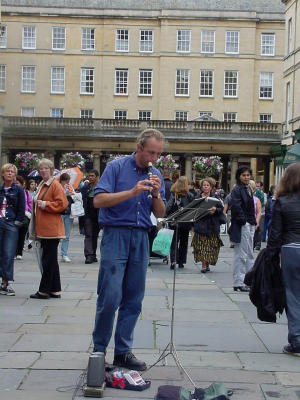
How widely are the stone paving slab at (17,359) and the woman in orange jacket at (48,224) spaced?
3.30 metres

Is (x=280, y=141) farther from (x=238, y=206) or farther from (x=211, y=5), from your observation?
(x=238, y=206)

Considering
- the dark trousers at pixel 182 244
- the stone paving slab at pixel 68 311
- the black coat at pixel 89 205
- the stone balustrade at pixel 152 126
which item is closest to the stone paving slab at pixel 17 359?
the stone paving slab at pixel 68 311

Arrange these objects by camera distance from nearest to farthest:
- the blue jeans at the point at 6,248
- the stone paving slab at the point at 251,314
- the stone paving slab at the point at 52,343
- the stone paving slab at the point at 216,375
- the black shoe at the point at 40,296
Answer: the stone paving slab at the point at 216,375, the stone paving slab at the point at 52,343, the stone paving slab at the point at 251,314, the black shoe at the point at 40,296, the blue jeans at the point at 6,248

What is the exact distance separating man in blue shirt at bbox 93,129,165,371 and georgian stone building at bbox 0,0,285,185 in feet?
185

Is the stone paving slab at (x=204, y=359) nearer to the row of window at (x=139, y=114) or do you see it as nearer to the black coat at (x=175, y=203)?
the black coat at (x=175, y=203)

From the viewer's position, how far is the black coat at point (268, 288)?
723 cm

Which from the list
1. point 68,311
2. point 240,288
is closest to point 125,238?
point 68,311

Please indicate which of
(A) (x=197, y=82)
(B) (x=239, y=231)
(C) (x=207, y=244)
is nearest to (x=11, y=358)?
(B) (x=239, y=231)

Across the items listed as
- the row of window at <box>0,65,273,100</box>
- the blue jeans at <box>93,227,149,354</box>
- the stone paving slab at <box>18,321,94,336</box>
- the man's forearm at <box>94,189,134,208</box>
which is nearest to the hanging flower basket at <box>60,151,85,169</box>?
the row of window at <box>0,65,273,100</box>

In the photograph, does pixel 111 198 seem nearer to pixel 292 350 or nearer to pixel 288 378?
pixel 288 378

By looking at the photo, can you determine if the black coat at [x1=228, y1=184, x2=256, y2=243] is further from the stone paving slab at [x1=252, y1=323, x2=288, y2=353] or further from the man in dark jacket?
the man in dark jacket

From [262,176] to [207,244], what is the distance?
40.6 metres

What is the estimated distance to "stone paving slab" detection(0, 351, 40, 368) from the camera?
632 cm

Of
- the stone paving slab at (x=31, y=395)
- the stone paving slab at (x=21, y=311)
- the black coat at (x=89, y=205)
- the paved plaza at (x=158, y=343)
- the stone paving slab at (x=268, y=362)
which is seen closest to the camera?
the stone paving slab at (x=31, y=395)
